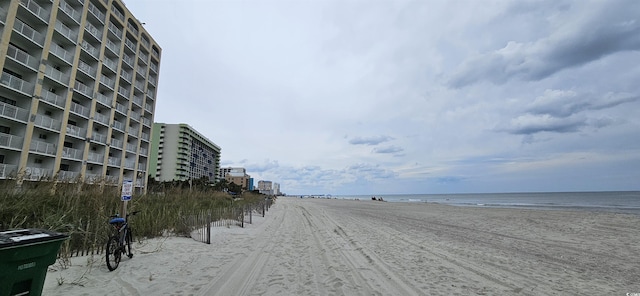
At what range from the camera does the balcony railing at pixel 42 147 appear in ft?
77.6

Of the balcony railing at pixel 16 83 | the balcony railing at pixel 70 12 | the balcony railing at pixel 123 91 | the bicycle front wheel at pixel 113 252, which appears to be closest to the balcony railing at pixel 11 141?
the balcony railing at pixel 16 83

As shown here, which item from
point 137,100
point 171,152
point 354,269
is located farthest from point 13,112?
point 171,152

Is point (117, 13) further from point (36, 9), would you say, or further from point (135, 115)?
point (135, 115)

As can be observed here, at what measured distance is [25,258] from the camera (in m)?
3.21

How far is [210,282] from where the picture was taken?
523cm

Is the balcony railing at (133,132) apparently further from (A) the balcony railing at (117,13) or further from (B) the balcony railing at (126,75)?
(A) the balcony railing at (117,13)

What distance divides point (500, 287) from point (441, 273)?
1.14 m

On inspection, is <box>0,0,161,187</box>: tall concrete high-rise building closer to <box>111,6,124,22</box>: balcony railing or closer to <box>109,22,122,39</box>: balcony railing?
<box>109,22,122,39</box>: balcony railing

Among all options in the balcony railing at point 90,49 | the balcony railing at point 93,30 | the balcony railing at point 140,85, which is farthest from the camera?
the balcony railing at point 140,85

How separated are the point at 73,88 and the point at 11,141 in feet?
24.8

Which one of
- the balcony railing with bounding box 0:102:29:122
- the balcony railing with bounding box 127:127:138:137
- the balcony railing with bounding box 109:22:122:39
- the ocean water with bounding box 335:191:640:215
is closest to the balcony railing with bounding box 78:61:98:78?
the balcony railing with bounding box 109:22:122:39

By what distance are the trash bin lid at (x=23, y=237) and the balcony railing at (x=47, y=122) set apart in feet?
93.3

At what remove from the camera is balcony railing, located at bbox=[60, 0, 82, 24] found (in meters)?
26.0

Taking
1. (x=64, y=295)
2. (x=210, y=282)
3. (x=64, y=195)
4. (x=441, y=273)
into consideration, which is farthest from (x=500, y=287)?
(x=64, y=195)
